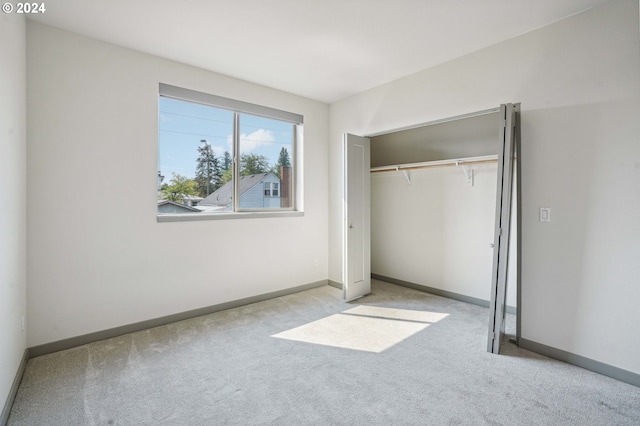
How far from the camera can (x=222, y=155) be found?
3844mm

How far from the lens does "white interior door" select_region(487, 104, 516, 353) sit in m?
2.64

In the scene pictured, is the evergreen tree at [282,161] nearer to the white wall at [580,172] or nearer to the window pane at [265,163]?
the window pane at [265,163]

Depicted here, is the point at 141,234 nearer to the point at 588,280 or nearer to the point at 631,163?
the point at 588,280

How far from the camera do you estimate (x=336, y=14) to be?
2.53 metres

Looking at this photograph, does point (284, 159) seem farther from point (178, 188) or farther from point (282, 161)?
A: point (178, 188)

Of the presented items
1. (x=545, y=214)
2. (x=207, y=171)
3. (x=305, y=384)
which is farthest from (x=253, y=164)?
(x=545, y=214)

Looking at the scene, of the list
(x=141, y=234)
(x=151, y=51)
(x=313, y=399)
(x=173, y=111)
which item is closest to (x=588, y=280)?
(x=313, y=399)

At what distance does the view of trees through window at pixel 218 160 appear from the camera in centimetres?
344

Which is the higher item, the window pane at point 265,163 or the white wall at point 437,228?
the window pane at point 265,163

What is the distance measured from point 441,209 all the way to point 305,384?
119 inches

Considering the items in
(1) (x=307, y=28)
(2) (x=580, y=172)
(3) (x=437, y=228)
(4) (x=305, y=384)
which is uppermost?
(1) (x=307, y=28)

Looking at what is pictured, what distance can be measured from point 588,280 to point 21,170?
444 cm

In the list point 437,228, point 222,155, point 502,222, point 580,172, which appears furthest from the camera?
point 437,228

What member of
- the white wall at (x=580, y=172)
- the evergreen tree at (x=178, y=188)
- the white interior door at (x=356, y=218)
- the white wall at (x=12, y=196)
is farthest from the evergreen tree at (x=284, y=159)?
the white wall at (x=12, y=196)
